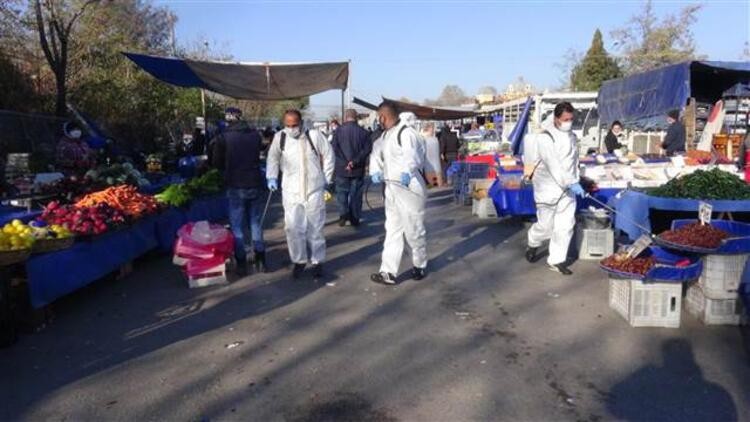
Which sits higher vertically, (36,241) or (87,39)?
(87,39)

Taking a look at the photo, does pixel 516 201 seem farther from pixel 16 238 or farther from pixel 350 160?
pixel 16 238

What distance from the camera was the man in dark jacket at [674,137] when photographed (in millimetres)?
13039

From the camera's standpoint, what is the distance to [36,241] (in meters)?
5.73

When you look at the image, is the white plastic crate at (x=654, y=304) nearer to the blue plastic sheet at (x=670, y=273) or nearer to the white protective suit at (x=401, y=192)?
the blue plastic sheet at (x=670, y=273)

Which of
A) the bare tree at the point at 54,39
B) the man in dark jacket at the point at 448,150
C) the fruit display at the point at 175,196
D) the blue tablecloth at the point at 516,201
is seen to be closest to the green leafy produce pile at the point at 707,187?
the blue tablecloth at the point at 516,201

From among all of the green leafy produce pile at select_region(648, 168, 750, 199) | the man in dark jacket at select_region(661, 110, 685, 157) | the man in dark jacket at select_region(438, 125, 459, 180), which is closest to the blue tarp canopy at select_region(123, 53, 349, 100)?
the green leafy produce pile at select_region(648, 168, 750, 199)

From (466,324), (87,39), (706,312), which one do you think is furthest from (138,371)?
(87,39)

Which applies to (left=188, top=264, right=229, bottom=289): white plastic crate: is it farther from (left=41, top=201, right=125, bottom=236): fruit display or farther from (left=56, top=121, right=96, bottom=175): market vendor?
(left=56, top=121, right=96, bottom=175): market vendor

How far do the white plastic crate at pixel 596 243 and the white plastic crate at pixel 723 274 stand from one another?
8.52ft

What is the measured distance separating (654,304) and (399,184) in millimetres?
2788

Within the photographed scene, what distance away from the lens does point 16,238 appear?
5.39 m

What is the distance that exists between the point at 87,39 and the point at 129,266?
16.8 meters

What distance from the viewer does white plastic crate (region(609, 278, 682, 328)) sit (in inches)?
212

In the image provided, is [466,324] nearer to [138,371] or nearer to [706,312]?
[706,312]
